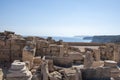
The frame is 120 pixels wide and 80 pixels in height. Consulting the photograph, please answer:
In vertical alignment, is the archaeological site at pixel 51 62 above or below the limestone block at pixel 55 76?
above

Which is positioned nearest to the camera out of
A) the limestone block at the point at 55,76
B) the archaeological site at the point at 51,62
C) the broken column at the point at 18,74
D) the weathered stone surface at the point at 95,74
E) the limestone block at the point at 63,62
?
the broken column at the point at 18,74

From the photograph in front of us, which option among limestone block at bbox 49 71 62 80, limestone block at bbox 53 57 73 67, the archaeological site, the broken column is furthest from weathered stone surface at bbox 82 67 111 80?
Answer: limestone block at bbox 53 57 73 67

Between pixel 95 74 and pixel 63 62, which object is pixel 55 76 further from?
pixel 63 62

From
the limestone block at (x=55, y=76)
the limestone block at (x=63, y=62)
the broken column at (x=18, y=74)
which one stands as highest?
the broken column at (x=18, y=74)

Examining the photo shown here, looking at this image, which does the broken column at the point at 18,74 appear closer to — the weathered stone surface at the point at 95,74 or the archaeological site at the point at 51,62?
the archaeological site at the point at 51,62

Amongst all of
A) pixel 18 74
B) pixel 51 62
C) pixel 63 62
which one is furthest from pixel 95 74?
pixel 63 62

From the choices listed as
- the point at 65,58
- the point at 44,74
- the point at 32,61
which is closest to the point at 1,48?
the point at 32,61

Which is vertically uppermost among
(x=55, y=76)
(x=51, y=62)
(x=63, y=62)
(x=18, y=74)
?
(x=18, y=74)

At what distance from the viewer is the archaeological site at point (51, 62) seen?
31.5 ft

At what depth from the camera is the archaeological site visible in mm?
9594

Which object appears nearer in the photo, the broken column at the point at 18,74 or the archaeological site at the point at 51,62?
the broken column at the point at 18,74

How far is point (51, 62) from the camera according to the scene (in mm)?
14859

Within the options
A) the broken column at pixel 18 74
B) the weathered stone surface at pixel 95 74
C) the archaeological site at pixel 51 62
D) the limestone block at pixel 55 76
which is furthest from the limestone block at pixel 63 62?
the broken column at pixel 18 74

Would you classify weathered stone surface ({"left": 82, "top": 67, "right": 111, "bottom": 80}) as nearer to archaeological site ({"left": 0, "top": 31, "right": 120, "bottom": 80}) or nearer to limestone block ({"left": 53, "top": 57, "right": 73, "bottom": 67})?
archaeological site ({"left": 0, "top": 31, "right": 120, "bottom": 80})
